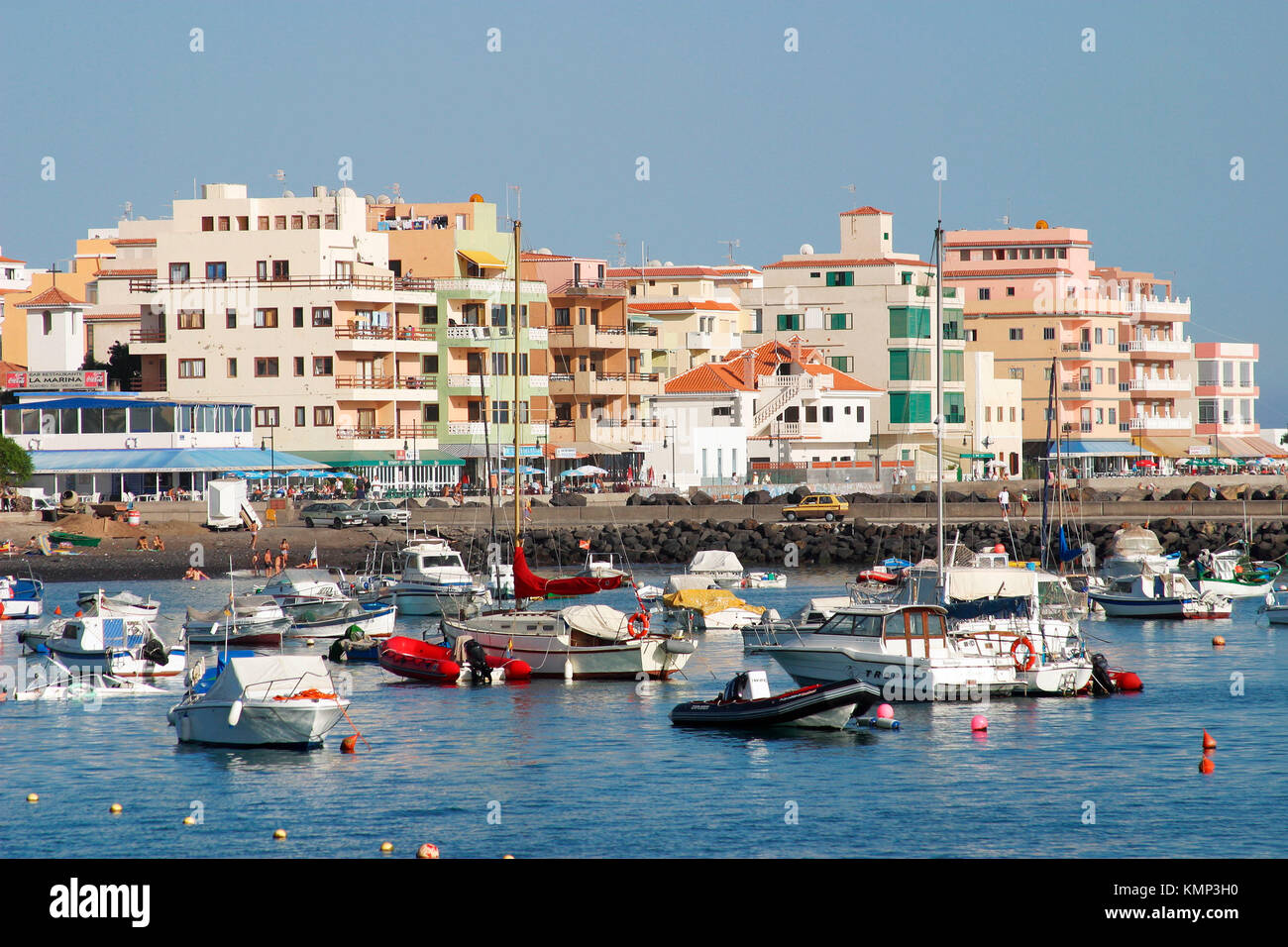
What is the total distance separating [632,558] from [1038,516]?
24686 mm

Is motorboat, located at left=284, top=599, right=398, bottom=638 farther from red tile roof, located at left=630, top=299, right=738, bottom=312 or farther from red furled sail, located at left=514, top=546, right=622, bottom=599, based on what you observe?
red tile roof, located at left=630, top=299, right=738, bottom=312

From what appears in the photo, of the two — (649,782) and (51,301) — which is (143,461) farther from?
(649,782)

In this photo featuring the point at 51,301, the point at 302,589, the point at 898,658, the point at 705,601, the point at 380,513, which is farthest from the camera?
the point at 51,301

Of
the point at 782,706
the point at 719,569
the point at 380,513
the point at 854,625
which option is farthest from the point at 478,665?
the point at 380,513

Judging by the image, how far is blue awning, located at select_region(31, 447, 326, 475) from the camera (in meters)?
82.5

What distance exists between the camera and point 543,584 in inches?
1885

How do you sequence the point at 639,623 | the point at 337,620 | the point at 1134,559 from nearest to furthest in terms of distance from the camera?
the point at 639,623 < the point at 337,620 < the point at 1134,559

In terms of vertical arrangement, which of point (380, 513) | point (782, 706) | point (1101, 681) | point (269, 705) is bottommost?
point (1101, 681)

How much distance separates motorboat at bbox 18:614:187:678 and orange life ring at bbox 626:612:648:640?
474 inches

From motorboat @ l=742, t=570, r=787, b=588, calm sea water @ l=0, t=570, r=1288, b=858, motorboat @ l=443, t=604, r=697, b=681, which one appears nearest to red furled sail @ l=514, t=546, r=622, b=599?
motorboat @ l=443, t=604, r=697, b=681

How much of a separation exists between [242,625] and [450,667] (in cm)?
975

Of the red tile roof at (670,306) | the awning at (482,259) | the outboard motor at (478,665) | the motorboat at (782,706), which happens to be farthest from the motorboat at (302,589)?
the red tile roof at (670,306)

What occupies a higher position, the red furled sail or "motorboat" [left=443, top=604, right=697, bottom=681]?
the red furled sail
